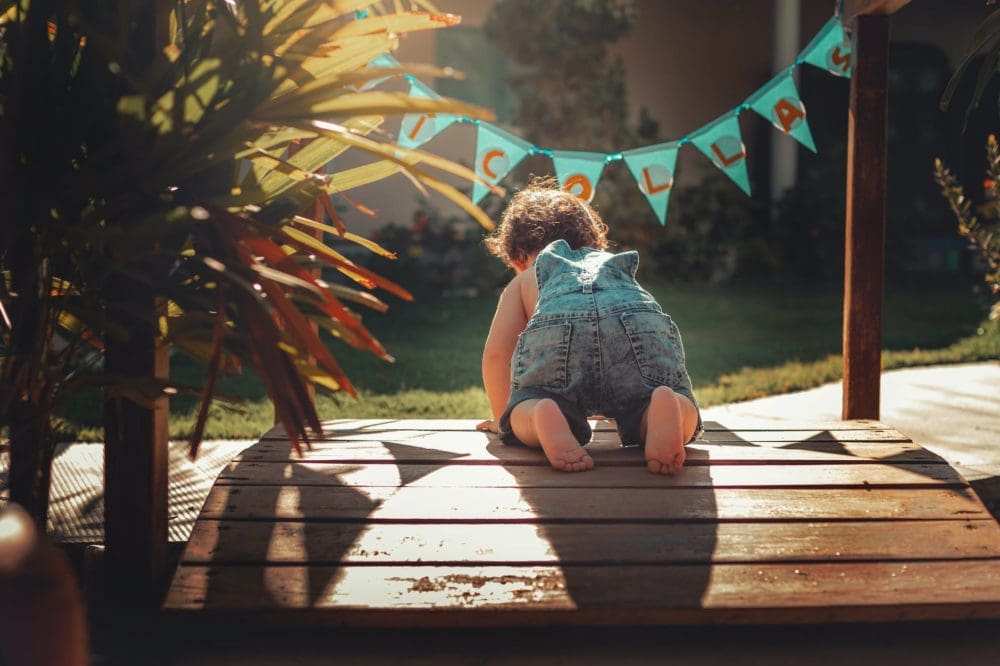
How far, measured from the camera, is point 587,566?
206 centimetres

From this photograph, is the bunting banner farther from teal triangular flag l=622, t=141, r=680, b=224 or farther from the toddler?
the toddler

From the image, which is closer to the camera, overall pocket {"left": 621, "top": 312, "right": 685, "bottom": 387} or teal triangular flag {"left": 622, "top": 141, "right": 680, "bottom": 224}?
overall pocket {"left": 621, "top": 312, "right": 685, "bottom": 387}

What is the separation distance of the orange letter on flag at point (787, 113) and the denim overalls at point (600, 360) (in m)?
1.61

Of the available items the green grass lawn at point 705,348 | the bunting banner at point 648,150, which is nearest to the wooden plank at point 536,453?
the green grass lawn at point 705,348

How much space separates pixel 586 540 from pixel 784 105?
2556mm

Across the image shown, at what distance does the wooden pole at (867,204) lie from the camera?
3258 millimetres

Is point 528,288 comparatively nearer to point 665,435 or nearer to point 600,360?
point 600,360

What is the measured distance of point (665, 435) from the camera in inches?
97.3

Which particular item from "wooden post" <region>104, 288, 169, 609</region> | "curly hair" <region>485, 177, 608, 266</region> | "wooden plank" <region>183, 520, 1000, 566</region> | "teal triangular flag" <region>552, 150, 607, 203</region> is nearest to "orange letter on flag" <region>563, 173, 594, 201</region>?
"teal triangular flag" <region>552, 150, 607, 203</region>

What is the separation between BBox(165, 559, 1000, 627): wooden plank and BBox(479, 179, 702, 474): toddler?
499 mm

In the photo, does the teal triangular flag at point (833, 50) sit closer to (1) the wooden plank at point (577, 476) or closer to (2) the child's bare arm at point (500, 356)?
(2) the child's bare arm at point (500, 356)

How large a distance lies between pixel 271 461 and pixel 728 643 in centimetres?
128

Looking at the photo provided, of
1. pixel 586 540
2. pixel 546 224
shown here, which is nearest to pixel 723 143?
pixel 546 224

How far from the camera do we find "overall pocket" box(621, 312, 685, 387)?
2.71 meters
